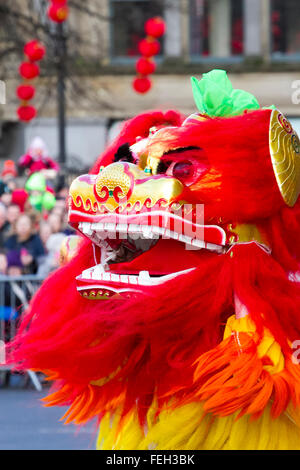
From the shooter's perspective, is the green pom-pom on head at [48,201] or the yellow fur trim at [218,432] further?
the green pom-pom on head at [48,201]

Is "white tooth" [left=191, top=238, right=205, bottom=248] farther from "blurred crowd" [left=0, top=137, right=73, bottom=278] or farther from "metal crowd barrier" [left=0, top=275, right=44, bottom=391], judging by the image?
"metal crowd barrier" [left=0, top=275, right=44, bottom=391]

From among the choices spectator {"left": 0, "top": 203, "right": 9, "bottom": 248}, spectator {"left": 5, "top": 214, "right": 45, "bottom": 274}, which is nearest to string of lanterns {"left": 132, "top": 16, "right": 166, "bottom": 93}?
spectator {"left": 0, "top": 203, "right": 9, "bottom": 248}

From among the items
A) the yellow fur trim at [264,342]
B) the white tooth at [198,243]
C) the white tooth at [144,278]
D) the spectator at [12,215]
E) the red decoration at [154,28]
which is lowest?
the spectator at [12,215]

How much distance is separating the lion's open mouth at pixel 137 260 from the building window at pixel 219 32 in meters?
19.4

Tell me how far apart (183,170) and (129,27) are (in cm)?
1886

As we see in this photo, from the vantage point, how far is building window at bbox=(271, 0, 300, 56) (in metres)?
22.6

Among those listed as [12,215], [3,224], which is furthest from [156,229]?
[3,224]

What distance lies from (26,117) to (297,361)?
461 inches

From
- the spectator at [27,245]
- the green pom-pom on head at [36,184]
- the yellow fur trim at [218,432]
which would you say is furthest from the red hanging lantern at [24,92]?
the yellow fur trim at [218,432]

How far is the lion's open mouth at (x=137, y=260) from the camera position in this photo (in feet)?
11.9

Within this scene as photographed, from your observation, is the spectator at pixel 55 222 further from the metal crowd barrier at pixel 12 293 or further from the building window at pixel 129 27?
the building window at pixel 129 27

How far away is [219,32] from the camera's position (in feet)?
75.0

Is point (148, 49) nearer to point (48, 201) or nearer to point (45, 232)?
point (48, 201)

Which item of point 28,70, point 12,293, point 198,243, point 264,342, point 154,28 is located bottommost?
point 12,293
